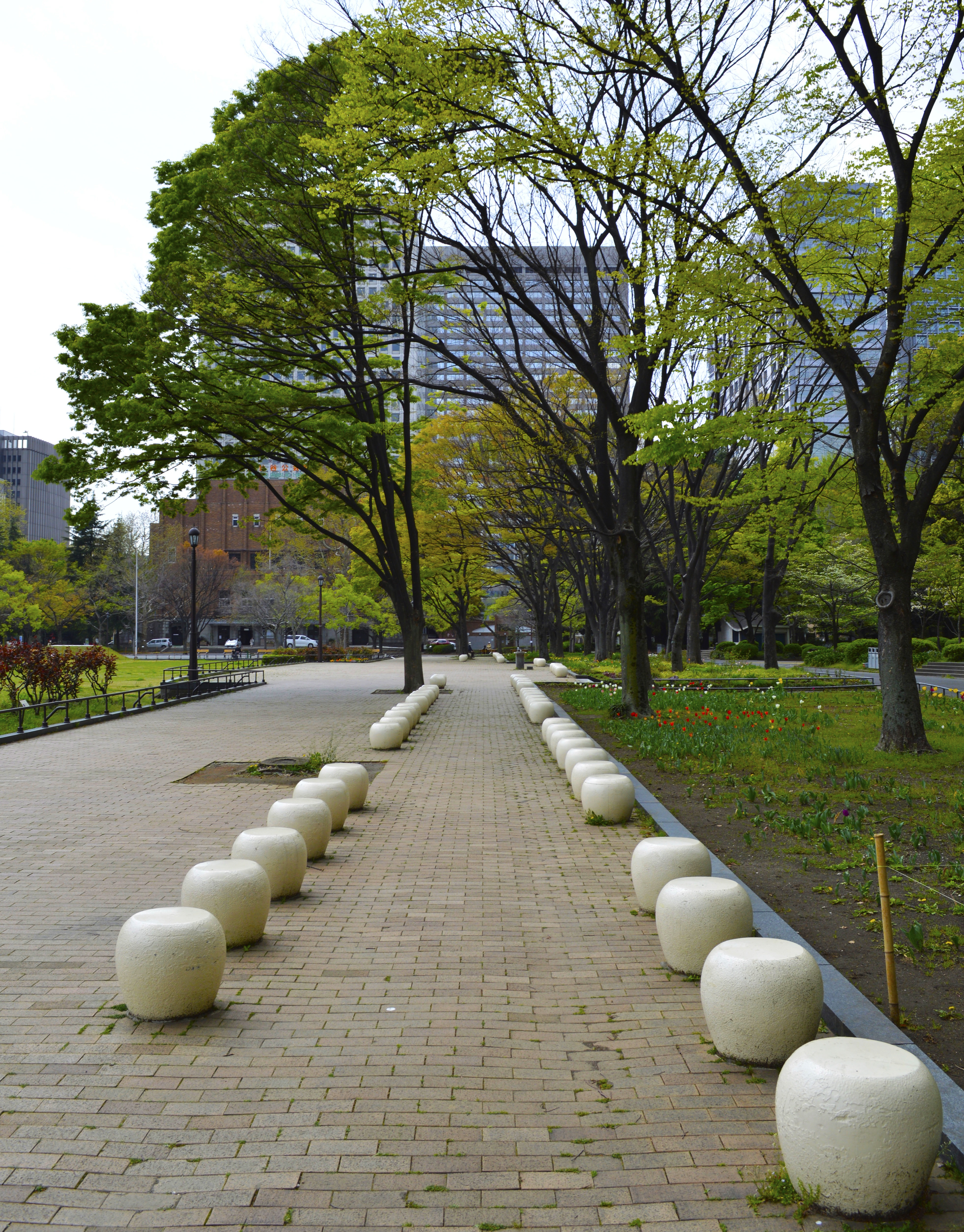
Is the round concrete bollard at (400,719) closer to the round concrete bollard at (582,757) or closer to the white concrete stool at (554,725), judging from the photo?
the white concrete stool at (554,725)

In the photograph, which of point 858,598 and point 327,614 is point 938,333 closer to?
point 858,598

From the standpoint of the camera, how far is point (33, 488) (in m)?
135

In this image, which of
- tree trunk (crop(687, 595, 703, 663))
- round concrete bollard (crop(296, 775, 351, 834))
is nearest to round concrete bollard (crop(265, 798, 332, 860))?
round concrete bollard (crop(296, 775, 351, 834))

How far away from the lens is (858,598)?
4666 centimetres

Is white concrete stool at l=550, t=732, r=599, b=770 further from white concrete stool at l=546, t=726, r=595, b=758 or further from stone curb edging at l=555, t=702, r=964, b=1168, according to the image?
stone curb edging at l=555, t=702, r=964, b=1168

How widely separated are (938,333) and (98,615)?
2479 inches

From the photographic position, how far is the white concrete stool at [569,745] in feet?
42.8

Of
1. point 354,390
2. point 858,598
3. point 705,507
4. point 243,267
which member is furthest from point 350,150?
point 858,598

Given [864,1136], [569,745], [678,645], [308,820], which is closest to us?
[864,1136]

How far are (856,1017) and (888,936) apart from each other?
53cm

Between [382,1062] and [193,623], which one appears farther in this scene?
[193,623]

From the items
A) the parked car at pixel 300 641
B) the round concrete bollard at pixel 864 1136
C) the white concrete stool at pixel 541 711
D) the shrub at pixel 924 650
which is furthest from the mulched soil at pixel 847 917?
the parked car at pixel 300 641

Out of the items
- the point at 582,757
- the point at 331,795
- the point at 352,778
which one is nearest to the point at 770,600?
the point at 582,757

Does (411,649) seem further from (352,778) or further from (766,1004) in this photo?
(766,1004)
